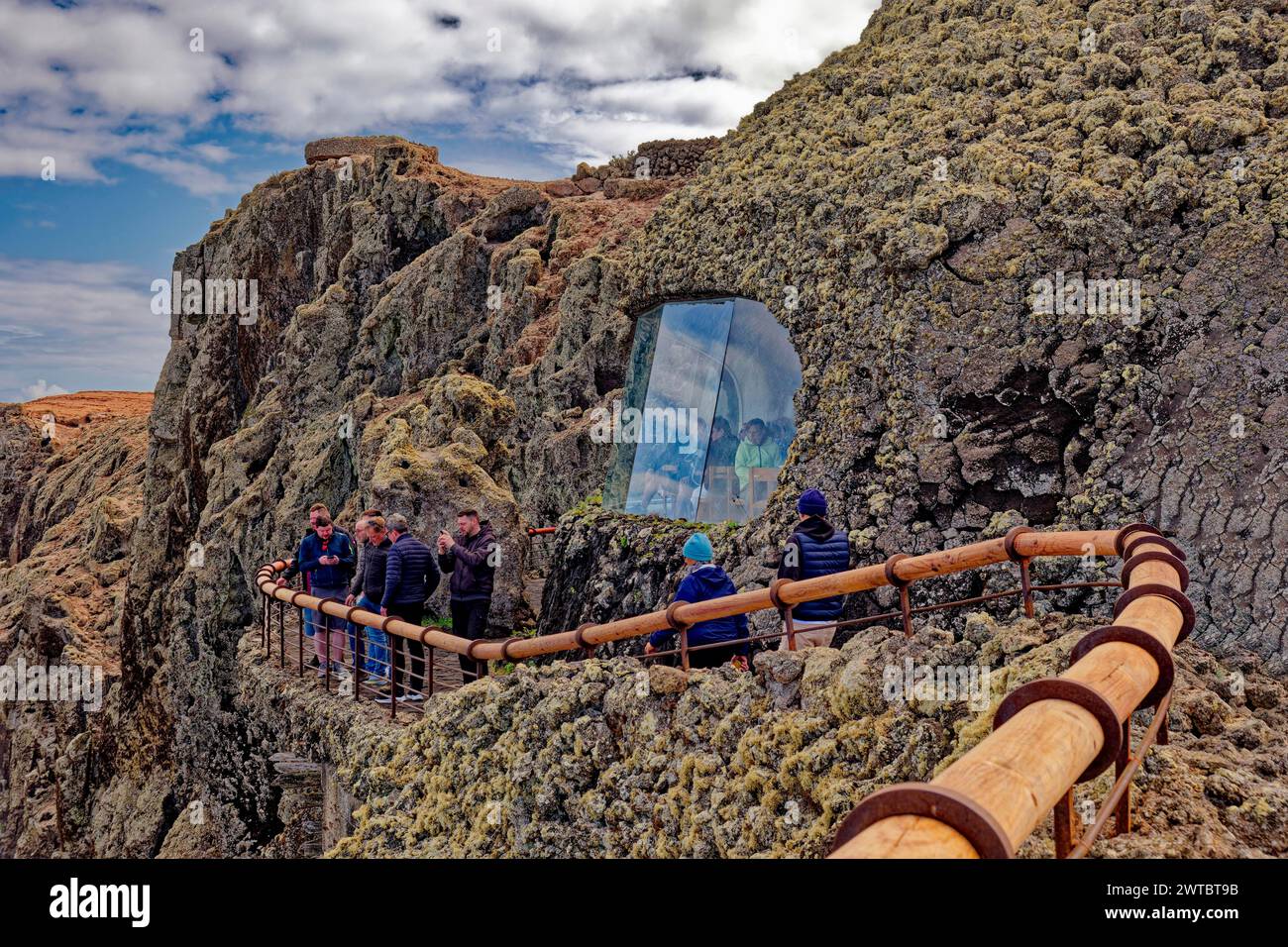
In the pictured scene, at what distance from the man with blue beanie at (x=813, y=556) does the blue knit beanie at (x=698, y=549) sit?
1.91ft

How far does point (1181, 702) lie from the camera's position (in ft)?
12.3

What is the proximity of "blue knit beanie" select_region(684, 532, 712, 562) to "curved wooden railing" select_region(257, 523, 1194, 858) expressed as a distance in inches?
69.9

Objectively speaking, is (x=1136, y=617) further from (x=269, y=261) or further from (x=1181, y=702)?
(x=269, y=261)

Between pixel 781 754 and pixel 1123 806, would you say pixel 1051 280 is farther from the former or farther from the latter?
→ pixel 1123 806

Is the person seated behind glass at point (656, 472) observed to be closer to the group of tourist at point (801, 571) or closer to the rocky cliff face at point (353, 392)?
the rocky cliff face at point (353, 392)

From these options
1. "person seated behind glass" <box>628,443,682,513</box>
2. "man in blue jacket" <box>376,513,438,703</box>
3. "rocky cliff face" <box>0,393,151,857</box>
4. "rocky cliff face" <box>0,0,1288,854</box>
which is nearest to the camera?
"rocky cliff face" <box>0,0,1288,854</box>

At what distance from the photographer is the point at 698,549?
6.34m

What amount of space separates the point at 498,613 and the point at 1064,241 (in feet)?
29.9

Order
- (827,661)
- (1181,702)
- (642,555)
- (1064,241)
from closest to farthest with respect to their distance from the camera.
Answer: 1. (1181,702)
2. (827,661)
3. (1064,241)
4. (642,555)

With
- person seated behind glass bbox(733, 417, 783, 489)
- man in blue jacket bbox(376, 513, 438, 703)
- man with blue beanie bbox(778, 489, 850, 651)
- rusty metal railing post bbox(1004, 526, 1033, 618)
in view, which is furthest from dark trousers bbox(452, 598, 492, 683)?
rusty metal railing post bbox(1004, 526, 1033, 618)

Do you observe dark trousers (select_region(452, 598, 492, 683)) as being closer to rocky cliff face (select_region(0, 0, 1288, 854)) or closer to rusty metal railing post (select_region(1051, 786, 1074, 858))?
rocky cliff face (select_region(0, 0, 1288, 854))

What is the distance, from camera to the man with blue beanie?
661 cm

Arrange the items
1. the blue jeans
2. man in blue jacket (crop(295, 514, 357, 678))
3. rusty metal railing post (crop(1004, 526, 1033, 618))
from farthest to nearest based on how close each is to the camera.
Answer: man in blue jacket (crop(295, 514, 357, 678)) → the blue jeans → rusty metal railing post (crop(1004, 526, 1033, 618))
